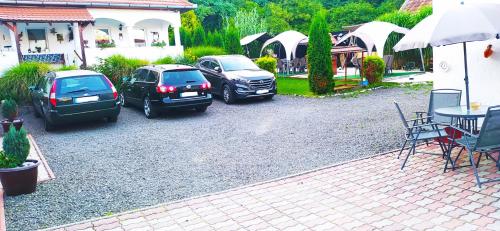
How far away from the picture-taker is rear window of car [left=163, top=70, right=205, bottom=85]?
11.2 metres

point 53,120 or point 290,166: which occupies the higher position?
point 53,120

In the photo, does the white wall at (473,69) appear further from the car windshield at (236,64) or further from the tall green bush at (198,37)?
the tall green bush at (198,37)

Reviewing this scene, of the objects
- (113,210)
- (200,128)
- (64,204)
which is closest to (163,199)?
(113,210)

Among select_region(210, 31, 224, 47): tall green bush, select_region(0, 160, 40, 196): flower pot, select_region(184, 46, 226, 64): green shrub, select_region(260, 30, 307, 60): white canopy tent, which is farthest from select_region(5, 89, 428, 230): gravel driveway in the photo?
select_region(210, 31, 224, 47): tall green bush

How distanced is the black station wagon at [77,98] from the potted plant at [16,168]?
161 inches

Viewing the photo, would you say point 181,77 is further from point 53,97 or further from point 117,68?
point 117,68

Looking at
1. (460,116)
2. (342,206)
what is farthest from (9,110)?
(460,116)

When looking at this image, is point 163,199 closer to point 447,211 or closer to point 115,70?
point 447,211

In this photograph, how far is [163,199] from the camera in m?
5.30

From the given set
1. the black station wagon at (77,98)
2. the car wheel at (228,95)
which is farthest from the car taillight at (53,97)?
the car wheel at (228,95)

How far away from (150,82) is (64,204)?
663 centimetres

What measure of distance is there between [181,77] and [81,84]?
266cm

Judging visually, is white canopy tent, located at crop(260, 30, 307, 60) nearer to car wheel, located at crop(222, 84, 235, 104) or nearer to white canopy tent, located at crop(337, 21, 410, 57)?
white canopy tent, located at crop(337, 21, 410, 57)

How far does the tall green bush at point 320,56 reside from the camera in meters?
14.5
